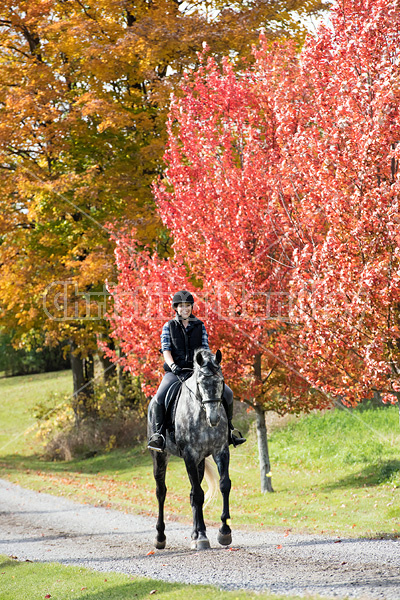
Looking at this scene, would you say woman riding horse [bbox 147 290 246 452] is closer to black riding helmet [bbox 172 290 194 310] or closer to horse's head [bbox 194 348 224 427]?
black riding helmet [bbox 172 290 194 310]

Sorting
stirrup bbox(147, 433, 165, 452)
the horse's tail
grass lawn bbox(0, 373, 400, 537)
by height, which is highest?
stirrup bbox(147, 433, 165, 452)

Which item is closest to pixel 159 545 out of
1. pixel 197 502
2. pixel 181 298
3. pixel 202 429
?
pixel 197 502

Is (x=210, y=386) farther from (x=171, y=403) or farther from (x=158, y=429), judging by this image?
(x=158, y=429)

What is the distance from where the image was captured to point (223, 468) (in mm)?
7656

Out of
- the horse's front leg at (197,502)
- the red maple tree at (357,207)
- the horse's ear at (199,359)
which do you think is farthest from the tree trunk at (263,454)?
the horse's ear at (199,359)

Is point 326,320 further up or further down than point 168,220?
further down

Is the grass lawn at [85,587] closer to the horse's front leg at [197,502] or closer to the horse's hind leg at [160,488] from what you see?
the horse's front leg at [197,502]

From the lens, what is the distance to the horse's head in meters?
7.27

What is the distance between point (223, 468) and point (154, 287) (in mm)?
5795

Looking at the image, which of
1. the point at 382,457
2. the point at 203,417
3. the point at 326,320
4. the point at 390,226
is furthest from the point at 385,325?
the point at 382,457

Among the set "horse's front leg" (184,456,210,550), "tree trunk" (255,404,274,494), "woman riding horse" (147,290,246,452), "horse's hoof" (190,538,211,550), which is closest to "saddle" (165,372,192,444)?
"woman riding horse" (147,290,246,452)

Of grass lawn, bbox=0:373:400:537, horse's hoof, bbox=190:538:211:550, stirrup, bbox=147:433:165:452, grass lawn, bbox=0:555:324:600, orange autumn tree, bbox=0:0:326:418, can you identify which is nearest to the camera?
grass lawn, bbox=0:555:324:600

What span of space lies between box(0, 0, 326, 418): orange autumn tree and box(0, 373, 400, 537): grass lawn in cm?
445

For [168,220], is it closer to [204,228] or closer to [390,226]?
[204,228]
